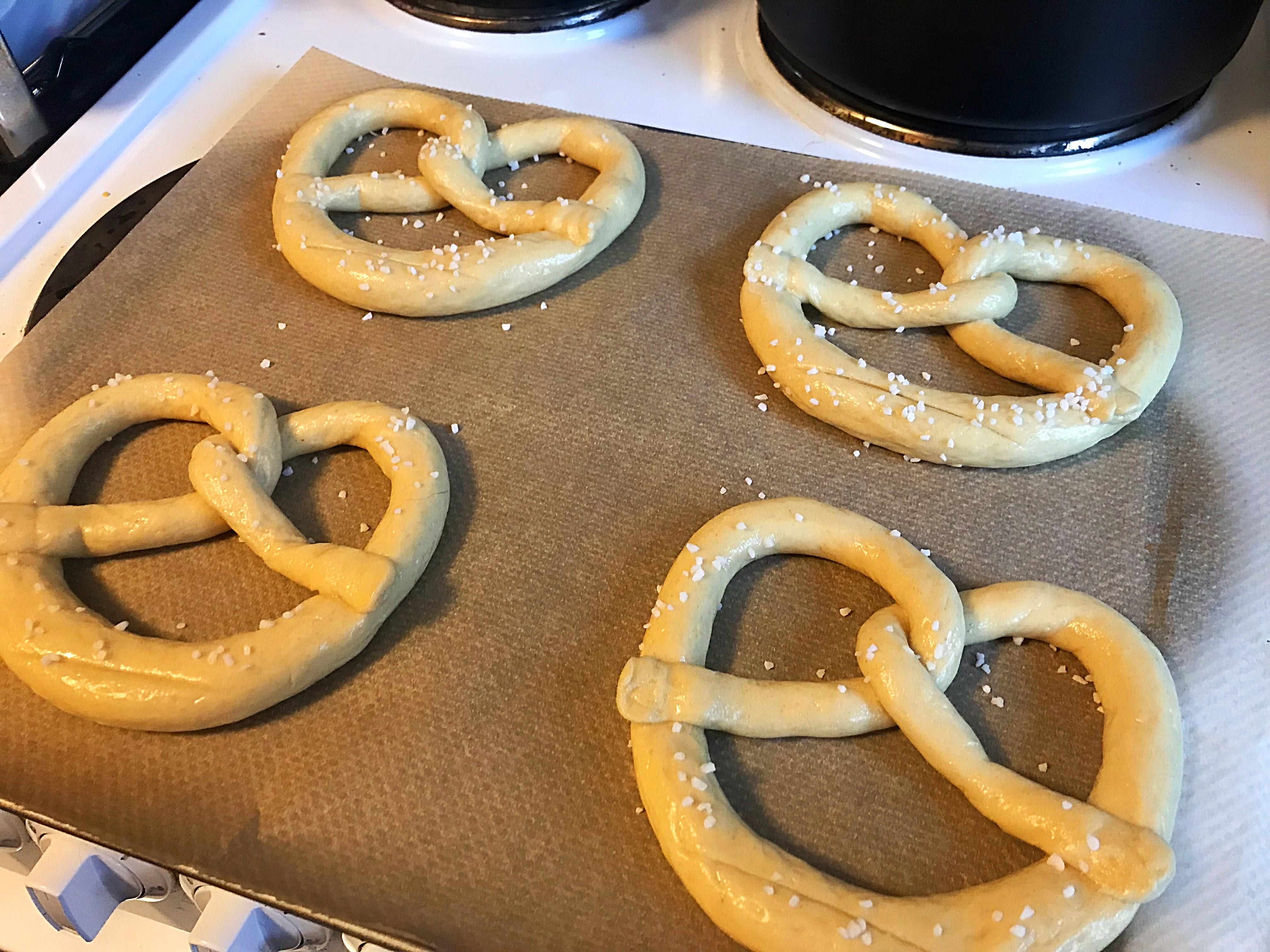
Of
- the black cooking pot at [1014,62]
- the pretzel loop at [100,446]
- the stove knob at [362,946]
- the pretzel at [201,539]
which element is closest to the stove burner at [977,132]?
the black cooking pot at [1014,62]

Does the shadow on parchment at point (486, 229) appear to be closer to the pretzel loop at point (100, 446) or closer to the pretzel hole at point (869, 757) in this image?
the pretzel loop at point (100, 446)

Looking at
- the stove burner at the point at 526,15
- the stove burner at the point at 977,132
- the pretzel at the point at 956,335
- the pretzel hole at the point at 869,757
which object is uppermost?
the stove burner at the point at 526,15

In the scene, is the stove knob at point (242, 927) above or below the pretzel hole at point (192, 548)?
below

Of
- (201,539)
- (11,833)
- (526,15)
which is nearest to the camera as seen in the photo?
(11,833)

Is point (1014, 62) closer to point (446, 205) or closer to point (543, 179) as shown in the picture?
point (543, 179)

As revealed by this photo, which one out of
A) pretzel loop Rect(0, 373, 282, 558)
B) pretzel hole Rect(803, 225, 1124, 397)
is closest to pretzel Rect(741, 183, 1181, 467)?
pretzel hole Rect(803, 225, 1124, 397)

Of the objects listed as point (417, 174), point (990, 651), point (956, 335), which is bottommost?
point (990, 651)

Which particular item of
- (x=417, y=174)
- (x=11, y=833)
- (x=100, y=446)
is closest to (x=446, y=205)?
(x=417, y=174)
